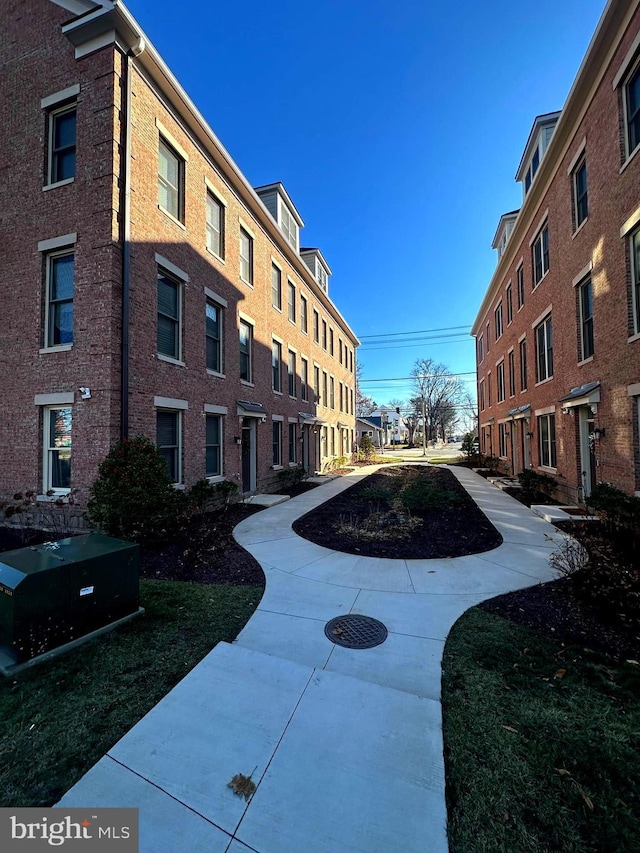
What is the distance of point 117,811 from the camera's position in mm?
2053

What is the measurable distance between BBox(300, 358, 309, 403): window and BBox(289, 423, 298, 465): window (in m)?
1.99

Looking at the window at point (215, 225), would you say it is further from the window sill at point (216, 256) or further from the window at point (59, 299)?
the window at point (59, 299)

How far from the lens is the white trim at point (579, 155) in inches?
380

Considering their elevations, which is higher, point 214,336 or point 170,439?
point 214,336

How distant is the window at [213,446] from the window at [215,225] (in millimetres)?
5155

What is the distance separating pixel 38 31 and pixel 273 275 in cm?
907

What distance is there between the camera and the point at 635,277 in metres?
7.80

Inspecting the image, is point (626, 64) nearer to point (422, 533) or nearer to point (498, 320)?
point (422, 533)

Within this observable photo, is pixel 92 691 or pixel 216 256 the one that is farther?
pixel 216 256

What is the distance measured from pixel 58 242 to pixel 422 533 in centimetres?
1025

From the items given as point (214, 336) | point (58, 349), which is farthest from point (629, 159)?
point (58, 349)

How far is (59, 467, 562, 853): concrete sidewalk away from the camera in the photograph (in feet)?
6.40

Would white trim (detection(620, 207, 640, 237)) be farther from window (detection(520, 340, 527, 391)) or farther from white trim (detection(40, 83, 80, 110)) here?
white trim (detection(40, 83, 80, 110))

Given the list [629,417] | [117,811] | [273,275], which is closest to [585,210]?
[629,417]
